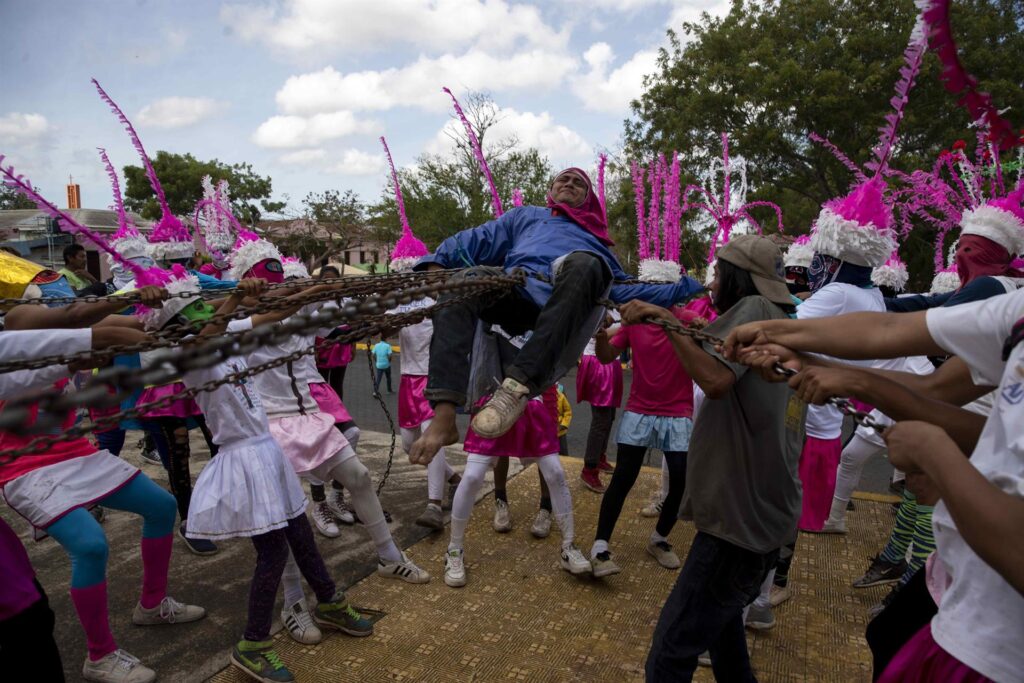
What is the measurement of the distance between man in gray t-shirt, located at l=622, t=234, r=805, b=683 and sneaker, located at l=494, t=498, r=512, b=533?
2.36m

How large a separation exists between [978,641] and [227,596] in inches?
150

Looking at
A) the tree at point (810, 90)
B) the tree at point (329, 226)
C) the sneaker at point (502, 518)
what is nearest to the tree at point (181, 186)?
the tree at point (329, 226)

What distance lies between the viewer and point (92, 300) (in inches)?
89.7

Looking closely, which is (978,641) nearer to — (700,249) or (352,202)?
(700,249)

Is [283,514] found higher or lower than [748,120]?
lower

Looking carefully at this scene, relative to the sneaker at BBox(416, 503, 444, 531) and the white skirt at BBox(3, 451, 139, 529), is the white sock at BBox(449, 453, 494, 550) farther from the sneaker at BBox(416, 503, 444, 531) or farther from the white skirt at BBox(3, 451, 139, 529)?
the white skirt at BBox(3, 451, 139, 529)

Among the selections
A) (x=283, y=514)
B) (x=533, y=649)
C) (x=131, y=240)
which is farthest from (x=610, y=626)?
(x=131, y=240)

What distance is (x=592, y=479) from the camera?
219 inches

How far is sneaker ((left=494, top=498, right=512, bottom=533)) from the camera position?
466 cm

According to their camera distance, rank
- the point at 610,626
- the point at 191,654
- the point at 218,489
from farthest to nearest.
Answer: the point at 610,626, the point at 191,654, the point at 218,489

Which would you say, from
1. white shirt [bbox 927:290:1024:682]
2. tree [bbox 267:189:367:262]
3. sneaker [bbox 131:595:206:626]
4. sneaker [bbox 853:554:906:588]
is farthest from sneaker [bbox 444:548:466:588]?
tree [bbox 267:189:367:262]

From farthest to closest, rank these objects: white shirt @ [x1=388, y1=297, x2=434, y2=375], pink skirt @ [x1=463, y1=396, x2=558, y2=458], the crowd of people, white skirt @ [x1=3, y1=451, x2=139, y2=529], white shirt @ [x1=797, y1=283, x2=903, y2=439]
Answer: white shirt @ [x1=388, y1=297, x2=434, y2=375]
pink skirt @ [x1=463, y1=396, x2=558, y2=458]
white shirt @ [x1=797, y1=283, x2=903, y2=439]
white skirt @ [x1=3, y1=451, x2=139, y2=529]
the crowd of people

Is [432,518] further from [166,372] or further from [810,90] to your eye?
[810,90]

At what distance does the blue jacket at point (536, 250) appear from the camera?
2549mm
